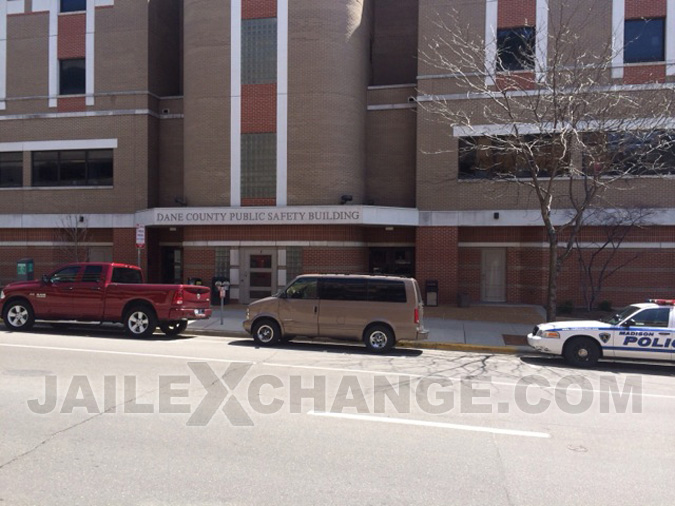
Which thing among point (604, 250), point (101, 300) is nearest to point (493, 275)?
point (604, 250)

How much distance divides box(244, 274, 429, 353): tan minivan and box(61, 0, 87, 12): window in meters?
→ 18.5

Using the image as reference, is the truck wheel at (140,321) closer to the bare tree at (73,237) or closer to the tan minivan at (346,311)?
the tan minivan at (346,311)

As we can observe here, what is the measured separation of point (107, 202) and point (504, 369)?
733 inches

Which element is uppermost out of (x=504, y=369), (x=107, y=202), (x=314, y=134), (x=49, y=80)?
(x=49, y=80)

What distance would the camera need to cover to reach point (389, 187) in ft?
72.8

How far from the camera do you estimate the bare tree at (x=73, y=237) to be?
23109mm

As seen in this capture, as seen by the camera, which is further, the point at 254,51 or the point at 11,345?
the point at 254,51

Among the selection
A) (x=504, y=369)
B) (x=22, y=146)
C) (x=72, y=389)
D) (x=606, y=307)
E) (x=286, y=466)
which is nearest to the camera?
(x=286, y=466)

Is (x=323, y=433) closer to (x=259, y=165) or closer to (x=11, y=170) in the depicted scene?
(x=259, y=165)

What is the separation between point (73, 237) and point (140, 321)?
11.4 m

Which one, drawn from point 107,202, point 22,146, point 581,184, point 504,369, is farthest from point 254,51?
point 504,369

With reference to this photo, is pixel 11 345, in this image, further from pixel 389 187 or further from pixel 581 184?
pixel 581 184

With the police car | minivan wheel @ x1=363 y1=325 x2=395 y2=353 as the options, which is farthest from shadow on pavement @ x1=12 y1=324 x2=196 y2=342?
the police car

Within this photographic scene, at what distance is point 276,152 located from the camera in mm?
20656
